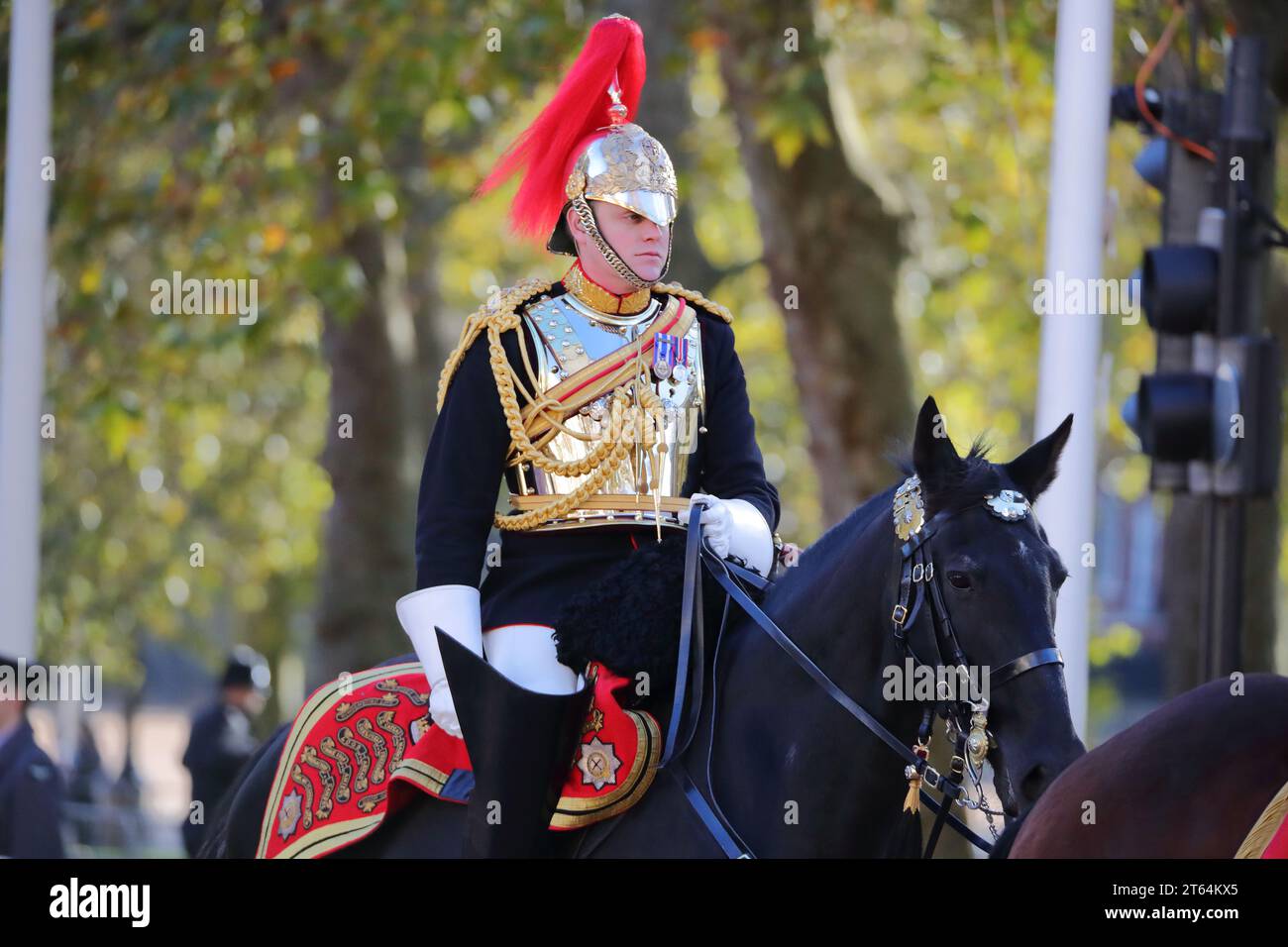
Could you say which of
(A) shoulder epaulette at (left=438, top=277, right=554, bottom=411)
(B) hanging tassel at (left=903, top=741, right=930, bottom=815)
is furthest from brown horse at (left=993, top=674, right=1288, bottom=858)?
(A) shoulder epaulette at (left=438, top=277, right=554, bottom=411)

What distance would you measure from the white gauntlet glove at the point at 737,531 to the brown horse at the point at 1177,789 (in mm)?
885

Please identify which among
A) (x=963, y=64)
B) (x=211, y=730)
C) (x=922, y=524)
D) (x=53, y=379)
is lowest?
(x=211, y=730)

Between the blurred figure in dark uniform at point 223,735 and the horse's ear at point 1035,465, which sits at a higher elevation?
the horse's ear at point 1035,465

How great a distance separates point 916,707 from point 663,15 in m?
6.97

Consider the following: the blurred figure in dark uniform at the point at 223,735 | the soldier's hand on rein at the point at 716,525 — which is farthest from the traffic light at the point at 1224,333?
the blurred figure in dark uniform at the point at 223,735

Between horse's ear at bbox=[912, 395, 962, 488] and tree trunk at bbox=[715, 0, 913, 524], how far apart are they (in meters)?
5.26

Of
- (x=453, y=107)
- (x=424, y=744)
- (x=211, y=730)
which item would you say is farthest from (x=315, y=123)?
(x=424, y=744)

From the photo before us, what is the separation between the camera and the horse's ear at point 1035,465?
3.99 metres

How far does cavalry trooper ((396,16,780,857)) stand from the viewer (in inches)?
175

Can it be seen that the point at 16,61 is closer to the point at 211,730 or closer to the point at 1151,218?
the point at 211,730

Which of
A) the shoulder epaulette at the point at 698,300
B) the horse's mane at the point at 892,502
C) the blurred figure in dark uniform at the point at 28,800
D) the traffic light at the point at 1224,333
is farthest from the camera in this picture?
the blurred figure in dark uniform at the point at 28,800

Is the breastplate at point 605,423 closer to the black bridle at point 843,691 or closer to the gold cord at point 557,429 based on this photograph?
the gold cord at point 557,429

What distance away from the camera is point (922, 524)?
3918 millimetres

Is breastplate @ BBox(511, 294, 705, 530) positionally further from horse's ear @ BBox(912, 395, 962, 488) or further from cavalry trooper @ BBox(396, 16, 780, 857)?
horse's ear @ BBox(912, 395, 962, 488)
